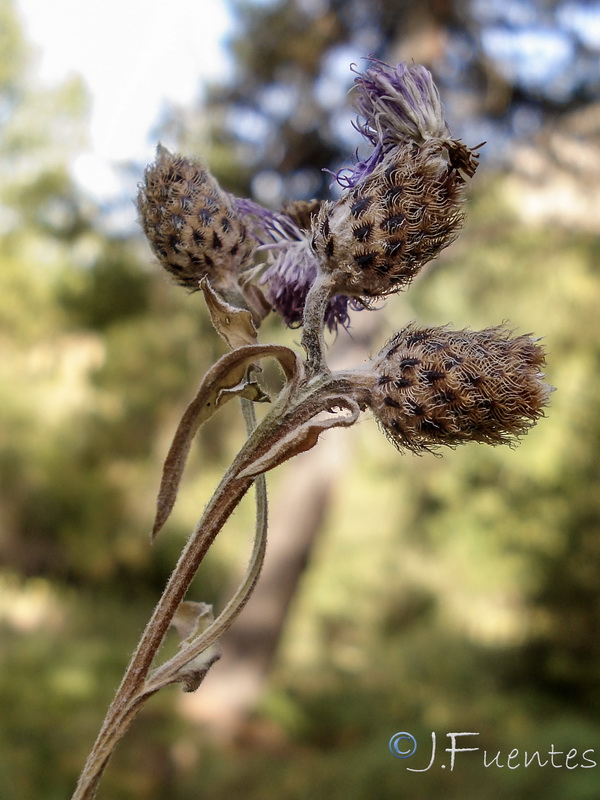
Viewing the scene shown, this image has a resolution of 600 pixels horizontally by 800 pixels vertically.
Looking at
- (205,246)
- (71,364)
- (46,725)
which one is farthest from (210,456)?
(205,246)

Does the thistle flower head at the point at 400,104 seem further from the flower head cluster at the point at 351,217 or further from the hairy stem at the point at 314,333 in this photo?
the hairy stem at the point at 314,333

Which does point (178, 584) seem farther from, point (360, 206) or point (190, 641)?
point (360, 206)

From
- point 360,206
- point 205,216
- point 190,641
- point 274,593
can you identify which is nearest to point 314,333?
point 360,206

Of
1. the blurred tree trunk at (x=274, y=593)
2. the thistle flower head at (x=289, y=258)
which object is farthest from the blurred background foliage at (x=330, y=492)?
the thistle flower head at (x=289, y=258)

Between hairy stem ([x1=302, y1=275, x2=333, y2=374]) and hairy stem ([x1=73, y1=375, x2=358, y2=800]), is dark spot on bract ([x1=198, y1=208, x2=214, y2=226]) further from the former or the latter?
hairy stem ([x1=73, y1=375, x2=358, y2=800])

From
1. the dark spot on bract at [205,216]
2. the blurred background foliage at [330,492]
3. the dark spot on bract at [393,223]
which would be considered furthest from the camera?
the blurred background foliage at [330,492]

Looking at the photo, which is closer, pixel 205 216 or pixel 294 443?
pixel 294 443

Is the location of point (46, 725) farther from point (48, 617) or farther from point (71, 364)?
point (71, 364)
